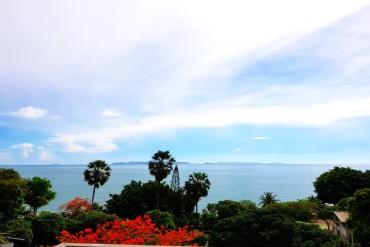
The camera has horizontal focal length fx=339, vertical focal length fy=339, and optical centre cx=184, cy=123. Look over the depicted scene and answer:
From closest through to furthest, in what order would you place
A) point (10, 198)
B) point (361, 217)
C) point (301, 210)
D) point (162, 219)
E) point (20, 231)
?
point (361, 217)
point (20, 231)
point (10, 198)
point (301, 210)
point (162, 219)

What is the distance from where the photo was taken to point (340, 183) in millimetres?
36812

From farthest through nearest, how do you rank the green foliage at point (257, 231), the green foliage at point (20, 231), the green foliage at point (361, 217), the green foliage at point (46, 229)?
1. the green foliage at point (46, 229)
2. the green foliage at point (20, 231)
3. the green foliage at point (361, 217)
4. the green foliage at point (257, 231)

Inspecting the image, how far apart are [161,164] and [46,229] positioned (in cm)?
1267

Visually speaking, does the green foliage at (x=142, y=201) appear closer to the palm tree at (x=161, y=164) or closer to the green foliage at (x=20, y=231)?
the palm tree at (x=161, y=164)

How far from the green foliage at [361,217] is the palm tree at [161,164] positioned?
1733 cm

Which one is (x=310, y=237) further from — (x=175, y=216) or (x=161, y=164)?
(x=175, y=216)

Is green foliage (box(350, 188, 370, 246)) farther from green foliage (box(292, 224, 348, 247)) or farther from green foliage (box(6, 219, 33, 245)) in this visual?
green foliage (box(6, 219, 33, 245))

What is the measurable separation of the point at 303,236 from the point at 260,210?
4.76 ft

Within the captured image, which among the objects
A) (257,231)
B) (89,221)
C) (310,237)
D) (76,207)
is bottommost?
(76,207)

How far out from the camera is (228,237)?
412 inches

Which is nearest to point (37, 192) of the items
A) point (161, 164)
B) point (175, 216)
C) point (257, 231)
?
point (161, 164)

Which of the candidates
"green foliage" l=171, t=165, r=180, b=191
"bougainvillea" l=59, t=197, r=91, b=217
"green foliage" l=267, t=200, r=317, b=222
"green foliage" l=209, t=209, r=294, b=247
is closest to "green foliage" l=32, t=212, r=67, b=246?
"bougainvillea" l=59, t=197, r=91, b=217

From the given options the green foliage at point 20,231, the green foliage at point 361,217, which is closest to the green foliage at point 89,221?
the green foliage at point 20,231

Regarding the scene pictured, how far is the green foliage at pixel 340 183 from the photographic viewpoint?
3628cm
